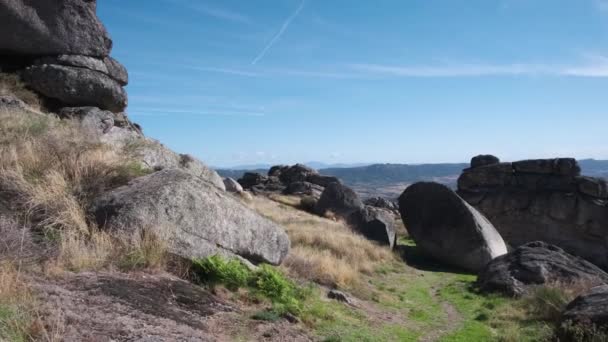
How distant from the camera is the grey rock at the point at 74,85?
55.3ft

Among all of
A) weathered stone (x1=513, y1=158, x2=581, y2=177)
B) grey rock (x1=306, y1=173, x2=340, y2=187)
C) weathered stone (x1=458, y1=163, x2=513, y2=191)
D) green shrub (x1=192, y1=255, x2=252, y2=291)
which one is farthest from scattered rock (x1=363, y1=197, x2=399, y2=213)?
green shrub (x1=192, y1=255, x2=252, y2=291)

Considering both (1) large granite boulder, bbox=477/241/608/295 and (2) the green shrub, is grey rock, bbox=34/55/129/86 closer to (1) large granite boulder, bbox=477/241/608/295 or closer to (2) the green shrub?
(2) the green shrub

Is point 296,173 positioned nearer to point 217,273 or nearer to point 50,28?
point 50,28

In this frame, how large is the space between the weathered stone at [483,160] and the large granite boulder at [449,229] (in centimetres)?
1644

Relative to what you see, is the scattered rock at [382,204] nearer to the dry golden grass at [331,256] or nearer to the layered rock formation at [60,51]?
the dry golden grass at [331,256]

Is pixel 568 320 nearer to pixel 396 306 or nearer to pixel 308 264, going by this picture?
pixel 396 306

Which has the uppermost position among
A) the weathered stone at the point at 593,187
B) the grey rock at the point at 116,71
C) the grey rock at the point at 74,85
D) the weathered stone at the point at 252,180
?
the grey rock at the point at 116,71

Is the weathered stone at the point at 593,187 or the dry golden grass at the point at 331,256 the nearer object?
the dry golden grass at the point at 331,256

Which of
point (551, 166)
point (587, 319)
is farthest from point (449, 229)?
point (551, 166)

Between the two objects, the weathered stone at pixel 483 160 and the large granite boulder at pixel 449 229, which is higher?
the weathered stone at pixel 483 160

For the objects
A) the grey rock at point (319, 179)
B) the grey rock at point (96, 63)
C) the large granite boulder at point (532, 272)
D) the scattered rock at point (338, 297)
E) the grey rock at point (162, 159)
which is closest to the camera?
the scattered rock at point (338, 297)

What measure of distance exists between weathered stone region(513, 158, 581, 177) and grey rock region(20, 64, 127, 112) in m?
30.6

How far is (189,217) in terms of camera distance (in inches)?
326

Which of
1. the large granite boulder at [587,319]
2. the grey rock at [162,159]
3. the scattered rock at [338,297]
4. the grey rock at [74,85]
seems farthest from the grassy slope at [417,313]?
the grey rock at [74,85]
